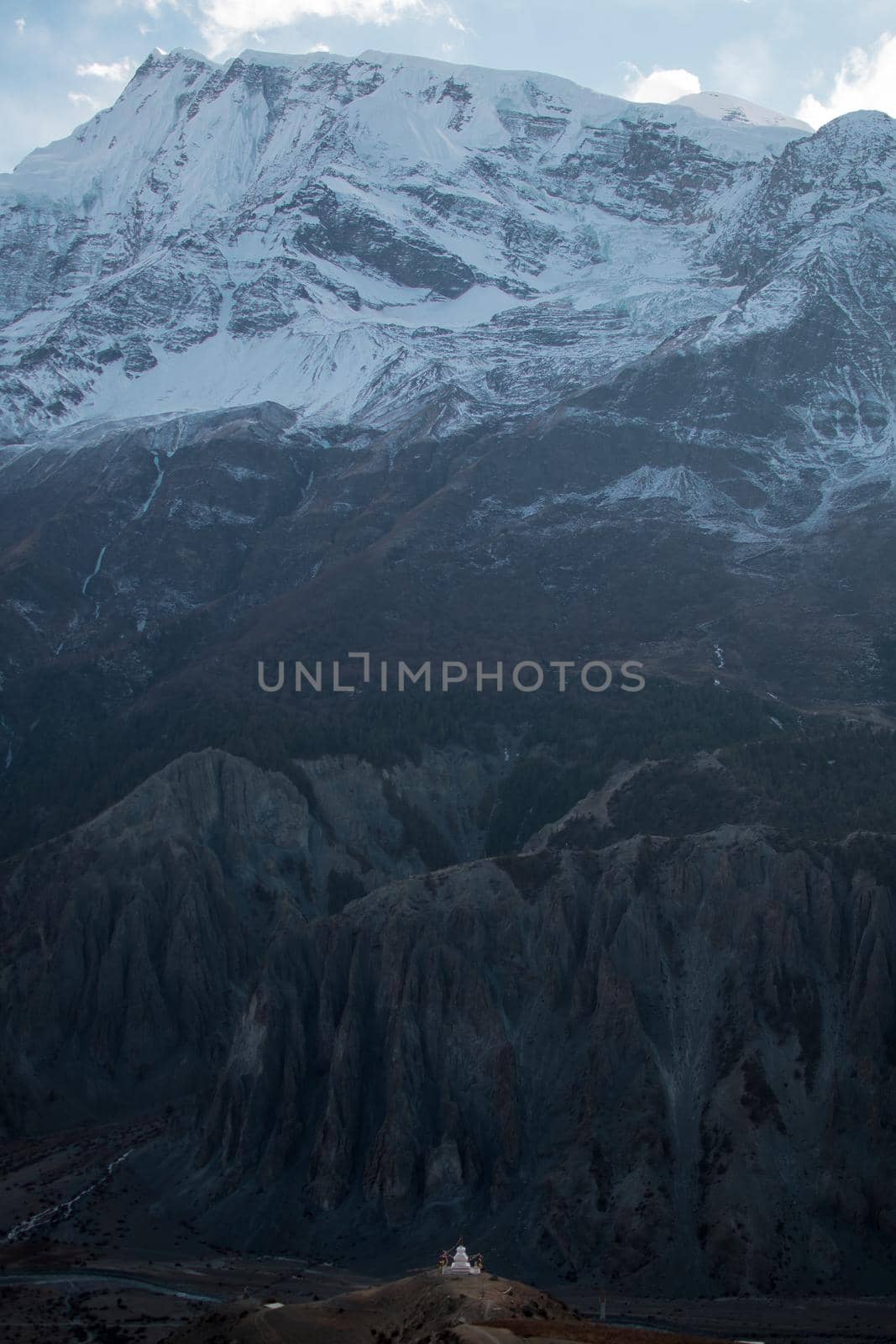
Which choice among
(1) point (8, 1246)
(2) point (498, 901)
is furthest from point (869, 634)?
(1) point (8, 1246)

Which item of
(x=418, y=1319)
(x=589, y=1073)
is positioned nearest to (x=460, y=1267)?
(x=418, y=1319)

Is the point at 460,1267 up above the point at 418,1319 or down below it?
above

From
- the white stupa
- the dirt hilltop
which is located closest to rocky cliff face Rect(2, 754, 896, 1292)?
the white stupa

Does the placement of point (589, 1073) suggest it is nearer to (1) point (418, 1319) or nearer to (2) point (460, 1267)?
(2) point (460, 1267)

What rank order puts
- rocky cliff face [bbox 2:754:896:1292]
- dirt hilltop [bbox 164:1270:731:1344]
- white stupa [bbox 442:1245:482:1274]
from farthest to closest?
rocky cliff face [bbox 2:754:896:1292]
white stupa [bbox 442:1245:482:1274]
dirt hilltop [bbox 164:1270:731:1344]

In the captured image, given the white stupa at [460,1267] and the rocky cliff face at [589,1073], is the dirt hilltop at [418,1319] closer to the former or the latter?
the white stupa at [460,1267]

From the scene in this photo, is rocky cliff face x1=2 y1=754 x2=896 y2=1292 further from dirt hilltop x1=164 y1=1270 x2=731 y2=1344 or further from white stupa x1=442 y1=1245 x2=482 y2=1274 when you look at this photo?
dirt hilltop x1=164 y1=1270 x2=731 y2=1344

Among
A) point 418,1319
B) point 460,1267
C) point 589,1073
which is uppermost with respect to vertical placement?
point 589,1073

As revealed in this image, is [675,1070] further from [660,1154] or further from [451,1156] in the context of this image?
[451,1156]
